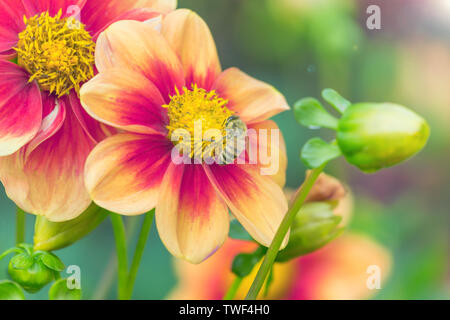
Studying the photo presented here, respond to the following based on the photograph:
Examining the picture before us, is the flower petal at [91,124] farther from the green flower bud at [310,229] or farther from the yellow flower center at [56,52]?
the green flower bud at [310,229]

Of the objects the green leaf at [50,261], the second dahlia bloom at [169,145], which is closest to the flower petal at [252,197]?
the second dahlia bloom at [169,145]

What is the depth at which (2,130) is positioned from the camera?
35cm

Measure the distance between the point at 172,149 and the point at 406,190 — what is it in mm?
218

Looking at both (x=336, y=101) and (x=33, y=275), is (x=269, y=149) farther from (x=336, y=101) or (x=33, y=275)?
(x=33, y=275)

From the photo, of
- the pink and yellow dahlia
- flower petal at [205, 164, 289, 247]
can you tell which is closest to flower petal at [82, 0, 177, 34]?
the pink and yellow dahlia

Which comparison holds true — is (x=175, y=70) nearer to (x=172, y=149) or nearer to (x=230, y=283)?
(x=172, y=149)

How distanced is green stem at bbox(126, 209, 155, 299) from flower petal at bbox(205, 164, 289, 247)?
5 cm

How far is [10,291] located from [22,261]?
0.03 m

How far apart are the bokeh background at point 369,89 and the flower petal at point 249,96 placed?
36 mm

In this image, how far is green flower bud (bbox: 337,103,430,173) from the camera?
306 millimetres

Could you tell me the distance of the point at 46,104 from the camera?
0.36m

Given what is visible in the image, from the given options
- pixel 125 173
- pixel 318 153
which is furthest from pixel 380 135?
pixel 125 173

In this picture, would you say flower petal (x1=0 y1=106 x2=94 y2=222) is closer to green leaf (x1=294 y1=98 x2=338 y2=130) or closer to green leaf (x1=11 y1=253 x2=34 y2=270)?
green leaf (x1=11 y1=253 x2=34 y2=270)

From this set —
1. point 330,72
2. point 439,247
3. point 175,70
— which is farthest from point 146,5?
point 439,247
